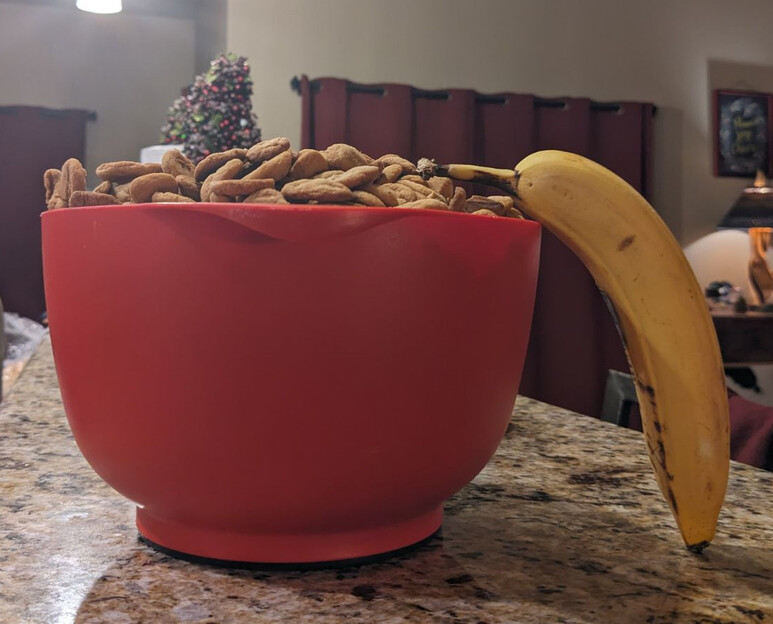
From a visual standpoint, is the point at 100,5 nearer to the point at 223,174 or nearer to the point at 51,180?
the point at 51,180

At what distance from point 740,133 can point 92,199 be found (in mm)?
4190

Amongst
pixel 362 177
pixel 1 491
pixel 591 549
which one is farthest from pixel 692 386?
pixel 1 491

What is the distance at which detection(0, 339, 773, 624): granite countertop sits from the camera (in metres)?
0.36

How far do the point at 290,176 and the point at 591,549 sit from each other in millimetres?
271

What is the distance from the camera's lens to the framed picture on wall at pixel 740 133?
3.99 meters

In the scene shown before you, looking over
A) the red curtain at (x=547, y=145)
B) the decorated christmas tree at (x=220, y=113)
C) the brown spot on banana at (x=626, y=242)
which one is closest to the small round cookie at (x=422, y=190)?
the brown spot on banana at (x=626, y=242)

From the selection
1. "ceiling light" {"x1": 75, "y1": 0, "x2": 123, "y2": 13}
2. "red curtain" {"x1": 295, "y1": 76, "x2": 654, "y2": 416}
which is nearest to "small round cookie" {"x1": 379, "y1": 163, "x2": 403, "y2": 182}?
"red curtain" {"x1": 295, "y1": 76, "x2": 654, "y2": 416}

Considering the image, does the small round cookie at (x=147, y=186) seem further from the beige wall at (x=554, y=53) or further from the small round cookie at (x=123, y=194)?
the beige wall at (x=554, y=53)

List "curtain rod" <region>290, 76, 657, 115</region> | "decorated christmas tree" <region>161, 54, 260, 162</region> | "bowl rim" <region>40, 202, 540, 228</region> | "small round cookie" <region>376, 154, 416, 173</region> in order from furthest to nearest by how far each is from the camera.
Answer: "curtain rod" <region>290, 76, 657, 115</region> < "decorated christmas tree" <region>161, 54, 260, 162</region> < "small round cookie" <region>376, 154, 416, 173</region> < "bowl rim" <region>40, 202, 540, 228</region>

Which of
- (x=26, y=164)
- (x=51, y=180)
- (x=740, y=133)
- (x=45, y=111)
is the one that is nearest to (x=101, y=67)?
(x=45, y=111)

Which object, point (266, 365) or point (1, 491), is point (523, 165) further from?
point (1, 491)

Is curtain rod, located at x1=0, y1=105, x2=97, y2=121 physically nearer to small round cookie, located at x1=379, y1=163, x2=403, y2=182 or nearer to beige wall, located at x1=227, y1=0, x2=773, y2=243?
beige wall, located at x1=227, y1=0, x2=773, y2=243

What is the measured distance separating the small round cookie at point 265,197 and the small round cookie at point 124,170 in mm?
79

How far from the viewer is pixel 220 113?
269 cm
